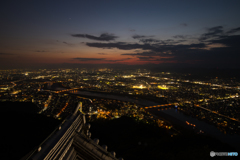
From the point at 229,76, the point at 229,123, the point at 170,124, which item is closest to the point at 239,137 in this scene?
the point at 229,123

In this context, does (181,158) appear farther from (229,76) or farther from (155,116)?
(229,76)

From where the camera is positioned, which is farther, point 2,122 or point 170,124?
point 170,124

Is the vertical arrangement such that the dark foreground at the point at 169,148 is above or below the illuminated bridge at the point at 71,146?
below

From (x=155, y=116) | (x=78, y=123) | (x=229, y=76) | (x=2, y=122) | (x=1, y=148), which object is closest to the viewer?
(x=78, y=123)

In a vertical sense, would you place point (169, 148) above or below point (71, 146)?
below

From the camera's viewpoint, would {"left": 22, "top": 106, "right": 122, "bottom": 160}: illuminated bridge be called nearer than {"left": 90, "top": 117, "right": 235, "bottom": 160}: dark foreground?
Yes

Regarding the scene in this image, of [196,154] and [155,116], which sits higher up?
[196,154]

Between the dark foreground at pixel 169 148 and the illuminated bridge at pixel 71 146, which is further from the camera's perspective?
the dark foreground at pixel 169 148

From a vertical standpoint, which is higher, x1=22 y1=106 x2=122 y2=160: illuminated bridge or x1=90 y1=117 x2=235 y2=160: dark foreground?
x1=22 y1=106 x2=122 y2=160: illuminated bridge

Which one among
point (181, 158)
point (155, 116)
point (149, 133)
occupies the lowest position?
point (155, 116)

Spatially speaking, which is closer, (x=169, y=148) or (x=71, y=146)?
(x=71, y=146)

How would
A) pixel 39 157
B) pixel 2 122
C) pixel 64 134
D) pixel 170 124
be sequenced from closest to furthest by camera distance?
pixel 39 157, pixel 64 134, pixel 2 122, pixel 170 124
